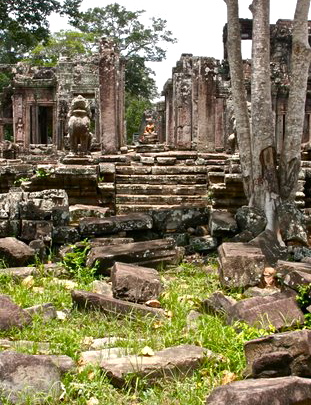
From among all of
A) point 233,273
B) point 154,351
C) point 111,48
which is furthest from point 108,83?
point 154,351

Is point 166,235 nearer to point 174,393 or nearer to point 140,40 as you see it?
point 174,393

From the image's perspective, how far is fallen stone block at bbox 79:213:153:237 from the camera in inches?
228

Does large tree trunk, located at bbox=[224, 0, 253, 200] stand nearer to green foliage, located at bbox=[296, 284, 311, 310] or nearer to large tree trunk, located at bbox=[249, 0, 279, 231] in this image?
large tree trunk, located at bbox=[249, 0, 279, 231]

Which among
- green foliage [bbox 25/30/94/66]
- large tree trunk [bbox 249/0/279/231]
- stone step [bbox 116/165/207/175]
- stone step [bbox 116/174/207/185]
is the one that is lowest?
stone step [bbox 116/174/207/185]

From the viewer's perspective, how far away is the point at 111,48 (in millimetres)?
12234

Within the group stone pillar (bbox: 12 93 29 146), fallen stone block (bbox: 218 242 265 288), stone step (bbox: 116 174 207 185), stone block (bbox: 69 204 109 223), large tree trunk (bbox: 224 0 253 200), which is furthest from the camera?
stone pillar (bbox: 12 93 29 146)

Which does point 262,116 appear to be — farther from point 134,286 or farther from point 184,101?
point 184,101

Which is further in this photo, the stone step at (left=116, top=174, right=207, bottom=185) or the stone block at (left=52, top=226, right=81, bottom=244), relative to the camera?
the stone step at (left=116, top=174, right=207, bottom=185)

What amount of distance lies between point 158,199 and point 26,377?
730cm

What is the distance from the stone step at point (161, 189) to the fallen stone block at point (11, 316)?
21.1 ft

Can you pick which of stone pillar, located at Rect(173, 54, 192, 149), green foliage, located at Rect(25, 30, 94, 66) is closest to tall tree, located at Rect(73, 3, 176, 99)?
green foliage, located at Rect(25, 30, 94, 66)

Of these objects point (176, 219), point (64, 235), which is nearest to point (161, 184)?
point (176, 219)

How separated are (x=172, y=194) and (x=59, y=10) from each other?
6.50m

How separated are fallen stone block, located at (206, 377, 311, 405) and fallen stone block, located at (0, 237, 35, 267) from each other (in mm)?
3158
